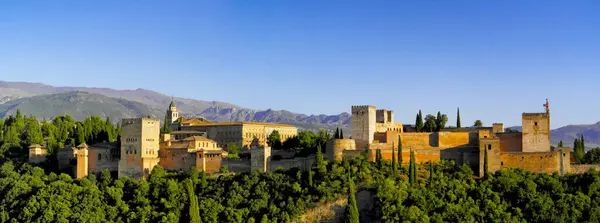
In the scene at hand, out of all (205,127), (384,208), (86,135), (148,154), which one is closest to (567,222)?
(384,208)

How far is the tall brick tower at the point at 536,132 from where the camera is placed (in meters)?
48.8

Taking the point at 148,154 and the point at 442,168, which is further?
the point at 148,154

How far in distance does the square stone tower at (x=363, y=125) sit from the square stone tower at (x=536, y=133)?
411 inches

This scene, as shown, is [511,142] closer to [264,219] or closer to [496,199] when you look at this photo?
[496,199]

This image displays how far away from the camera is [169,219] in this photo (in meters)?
49.3

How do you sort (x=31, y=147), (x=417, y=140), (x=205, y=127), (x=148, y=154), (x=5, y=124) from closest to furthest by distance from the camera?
(x=417, y=140), (x=148, y=154), (x=31, y=147), (x=205, y=127), (x=5, y=124)

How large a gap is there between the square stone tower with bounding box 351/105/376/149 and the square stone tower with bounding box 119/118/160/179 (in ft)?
48.4

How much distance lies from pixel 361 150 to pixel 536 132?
11.4 meters

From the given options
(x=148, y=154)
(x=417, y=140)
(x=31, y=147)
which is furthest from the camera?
(x=31, y=147)

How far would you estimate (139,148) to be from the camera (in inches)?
2167

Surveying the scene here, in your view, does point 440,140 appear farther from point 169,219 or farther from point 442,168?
point 169,219

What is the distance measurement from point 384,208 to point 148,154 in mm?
19285

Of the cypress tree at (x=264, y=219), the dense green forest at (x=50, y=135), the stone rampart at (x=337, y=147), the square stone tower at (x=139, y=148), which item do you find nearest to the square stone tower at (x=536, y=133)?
the stone rampart at (x=337, y=147)

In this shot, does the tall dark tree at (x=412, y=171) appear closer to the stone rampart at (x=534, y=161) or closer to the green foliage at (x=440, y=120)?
the stone rampart at (x=534, y=161)
